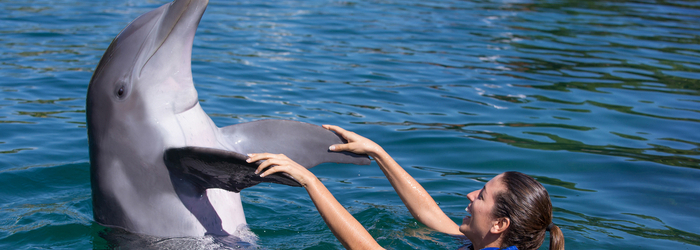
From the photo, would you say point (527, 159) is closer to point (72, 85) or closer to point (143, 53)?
point (143, 53)

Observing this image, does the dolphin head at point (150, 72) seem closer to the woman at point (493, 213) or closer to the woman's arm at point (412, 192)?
the woman at point (493, 213)

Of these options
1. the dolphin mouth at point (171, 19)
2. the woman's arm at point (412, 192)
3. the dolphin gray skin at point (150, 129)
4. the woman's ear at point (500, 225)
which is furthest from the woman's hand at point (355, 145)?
the dolphin mouth at point (171, 19)

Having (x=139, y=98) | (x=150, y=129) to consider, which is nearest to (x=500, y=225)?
(x=150, y=129)

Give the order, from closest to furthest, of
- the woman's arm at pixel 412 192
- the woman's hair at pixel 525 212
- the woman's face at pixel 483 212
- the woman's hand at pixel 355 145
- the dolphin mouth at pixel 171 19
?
1. the woman's hair at pixel 525 212
2. the woman's face at pixel 483 212
3. the dolphin mouth at pixel 171 19
4. the woman's hand at pixel 355 145
5. the woman's arm at pixel 412 192

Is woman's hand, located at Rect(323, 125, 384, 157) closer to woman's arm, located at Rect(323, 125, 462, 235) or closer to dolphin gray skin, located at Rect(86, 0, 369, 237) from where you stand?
woman's arm, located at Rect(323, 125, 462, 235)

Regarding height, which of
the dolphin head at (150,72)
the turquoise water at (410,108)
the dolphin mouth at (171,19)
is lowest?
the turquoise water at (410,108)

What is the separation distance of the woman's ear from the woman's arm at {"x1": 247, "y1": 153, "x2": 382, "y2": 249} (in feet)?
2.12

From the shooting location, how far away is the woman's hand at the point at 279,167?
120 inches

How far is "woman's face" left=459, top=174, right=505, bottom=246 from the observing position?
3.33m

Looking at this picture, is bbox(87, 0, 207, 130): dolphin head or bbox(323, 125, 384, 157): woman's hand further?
bbox(323, 125, 384, 157): woman's hand

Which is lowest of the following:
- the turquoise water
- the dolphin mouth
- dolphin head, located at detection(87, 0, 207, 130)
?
the turquoise water

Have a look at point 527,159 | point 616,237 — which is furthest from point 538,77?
point 616,237

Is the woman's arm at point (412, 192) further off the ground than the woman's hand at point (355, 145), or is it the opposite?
the woman's hand at point (355, 145)

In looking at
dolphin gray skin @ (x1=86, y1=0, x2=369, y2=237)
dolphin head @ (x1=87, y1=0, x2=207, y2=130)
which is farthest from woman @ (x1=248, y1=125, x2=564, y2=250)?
dolphin head @ (x1=87, y1=0, x2=207, y2=130)
